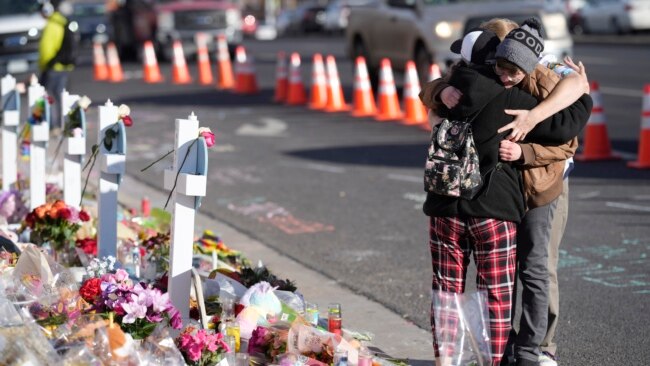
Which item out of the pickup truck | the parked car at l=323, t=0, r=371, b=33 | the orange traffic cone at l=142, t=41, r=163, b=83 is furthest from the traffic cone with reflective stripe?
the parked car at l=323, t=0, r=371, b=33

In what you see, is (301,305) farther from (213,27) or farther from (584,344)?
(213,27)

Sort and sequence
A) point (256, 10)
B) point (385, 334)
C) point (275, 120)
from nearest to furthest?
point (385, 334), point (275, 120), point (256, 10)

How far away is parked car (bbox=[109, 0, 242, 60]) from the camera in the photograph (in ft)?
89.6

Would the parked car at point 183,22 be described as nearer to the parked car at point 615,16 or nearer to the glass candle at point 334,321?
the parked car at point 615,16

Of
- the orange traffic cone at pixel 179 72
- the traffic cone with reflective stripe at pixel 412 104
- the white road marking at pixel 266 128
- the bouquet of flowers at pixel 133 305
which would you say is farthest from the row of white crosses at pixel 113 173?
the orange traffic cone at pixel 179 72

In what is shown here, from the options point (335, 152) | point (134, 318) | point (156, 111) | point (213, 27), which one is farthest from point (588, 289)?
point (213, 27)

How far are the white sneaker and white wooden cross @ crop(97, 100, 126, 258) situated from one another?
2.46m

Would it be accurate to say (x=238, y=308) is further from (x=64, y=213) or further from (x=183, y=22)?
(x=183, y=22)

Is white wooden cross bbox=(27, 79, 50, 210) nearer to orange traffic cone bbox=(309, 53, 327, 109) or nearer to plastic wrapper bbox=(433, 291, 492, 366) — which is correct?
plastic wrapper bbox=(433, 291, 492, 366)

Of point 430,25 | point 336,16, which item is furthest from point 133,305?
point 336,16

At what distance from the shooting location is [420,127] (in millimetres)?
14977

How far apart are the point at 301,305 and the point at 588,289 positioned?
7.12 feet

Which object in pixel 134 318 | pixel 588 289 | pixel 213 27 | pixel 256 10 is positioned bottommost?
pixel 256 10

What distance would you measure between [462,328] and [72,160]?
10.5 ft
